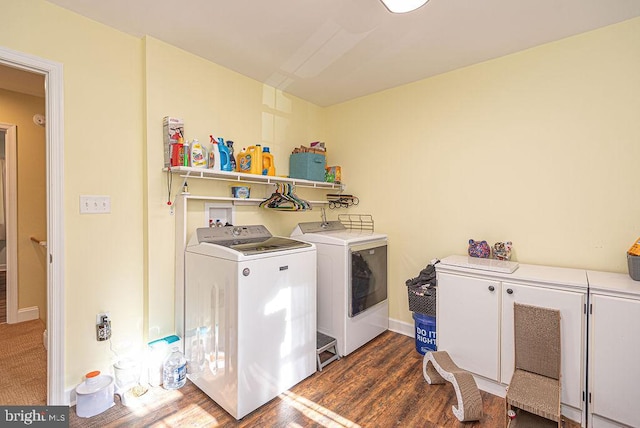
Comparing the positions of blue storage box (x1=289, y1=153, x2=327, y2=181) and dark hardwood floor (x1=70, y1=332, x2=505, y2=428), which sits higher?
blue storage box (x1=289, y1=153, x2=327, y2=181)

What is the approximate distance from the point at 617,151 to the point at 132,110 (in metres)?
3.36

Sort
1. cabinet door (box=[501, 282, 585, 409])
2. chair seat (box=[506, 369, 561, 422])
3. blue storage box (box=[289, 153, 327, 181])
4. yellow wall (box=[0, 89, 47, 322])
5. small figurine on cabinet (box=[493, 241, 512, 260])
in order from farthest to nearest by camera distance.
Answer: yellow wall (box=[0, 89, 47, 322]) < blue storage box (box=[289, 153, 327, 181]) < small figurine on cabinet (box=[493, 241, 512, 260]) < cabinet door (box=[501, 282, 585, 409]) < chair seat (box=[506, 369, 561, 422])

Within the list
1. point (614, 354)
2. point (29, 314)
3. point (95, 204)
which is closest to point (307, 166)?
point (95, 204)

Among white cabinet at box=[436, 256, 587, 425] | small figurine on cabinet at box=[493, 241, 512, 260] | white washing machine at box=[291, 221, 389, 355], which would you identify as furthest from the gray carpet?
small figurine on cabinet at box=[493, 241, 512, 260]

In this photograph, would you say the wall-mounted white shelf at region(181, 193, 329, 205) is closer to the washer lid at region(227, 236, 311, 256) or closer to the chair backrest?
the washer lid at region(227, 236, 311, 256)

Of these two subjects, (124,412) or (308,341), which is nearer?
(124,412)

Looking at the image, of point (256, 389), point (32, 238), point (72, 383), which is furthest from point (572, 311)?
point (32, 238)

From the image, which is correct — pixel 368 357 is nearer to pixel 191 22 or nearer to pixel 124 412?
pixel 124 412

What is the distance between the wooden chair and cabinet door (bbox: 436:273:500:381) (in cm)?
14

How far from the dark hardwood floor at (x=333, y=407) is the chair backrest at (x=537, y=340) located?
1.12 feet

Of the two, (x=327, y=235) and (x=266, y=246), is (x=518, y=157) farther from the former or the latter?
(x=266, y=246)

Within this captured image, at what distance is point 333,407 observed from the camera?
6.17 ft

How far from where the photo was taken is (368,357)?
2516mm

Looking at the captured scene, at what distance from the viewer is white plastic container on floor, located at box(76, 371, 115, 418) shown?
180cm
